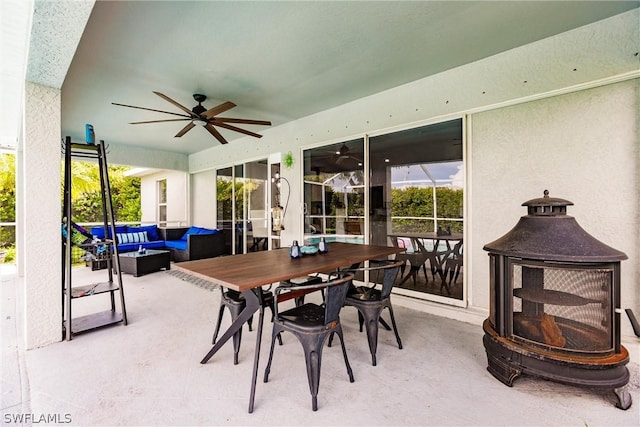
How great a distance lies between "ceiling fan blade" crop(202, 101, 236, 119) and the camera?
121 inches

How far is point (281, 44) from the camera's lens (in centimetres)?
267

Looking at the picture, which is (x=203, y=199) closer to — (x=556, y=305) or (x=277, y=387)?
(x=277, y=387)

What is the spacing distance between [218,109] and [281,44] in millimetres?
1048

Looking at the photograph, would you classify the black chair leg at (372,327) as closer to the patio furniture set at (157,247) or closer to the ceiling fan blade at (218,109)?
the ceiling fan blade at (218,109)

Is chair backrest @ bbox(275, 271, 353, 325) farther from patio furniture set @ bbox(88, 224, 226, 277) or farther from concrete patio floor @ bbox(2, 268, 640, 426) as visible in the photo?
patio furniture set @ bbox(88, 224, 226, 277)

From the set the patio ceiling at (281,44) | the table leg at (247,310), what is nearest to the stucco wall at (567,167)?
the patio ceiling at (281,44)

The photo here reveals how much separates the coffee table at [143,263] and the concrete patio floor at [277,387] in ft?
7.50

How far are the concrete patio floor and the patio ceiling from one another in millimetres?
2411

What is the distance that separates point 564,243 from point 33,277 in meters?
4.19

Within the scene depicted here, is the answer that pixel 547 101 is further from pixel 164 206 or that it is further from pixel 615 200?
pixel 164 206

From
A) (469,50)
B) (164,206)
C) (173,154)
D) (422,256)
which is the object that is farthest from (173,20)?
(164,206)

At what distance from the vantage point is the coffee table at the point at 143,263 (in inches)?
200

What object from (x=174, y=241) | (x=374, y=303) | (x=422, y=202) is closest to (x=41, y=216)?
(x=374, y=303)
